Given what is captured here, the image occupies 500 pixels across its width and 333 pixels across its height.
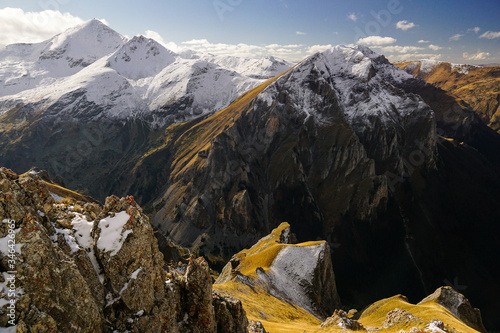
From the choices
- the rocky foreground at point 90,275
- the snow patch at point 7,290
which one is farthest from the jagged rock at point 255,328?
the snow patch at point 7,290

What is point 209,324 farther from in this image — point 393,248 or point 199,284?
point 393,248

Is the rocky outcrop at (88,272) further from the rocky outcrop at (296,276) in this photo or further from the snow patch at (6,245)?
the rocky outcrop at (296,276)

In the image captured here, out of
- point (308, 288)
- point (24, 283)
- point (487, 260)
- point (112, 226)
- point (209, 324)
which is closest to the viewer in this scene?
point (24, 283)

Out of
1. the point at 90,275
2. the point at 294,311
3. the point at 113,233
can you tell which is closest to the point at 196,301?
the point at 90,275

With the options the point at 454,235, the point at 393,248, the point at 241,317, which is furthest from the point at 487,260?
the point at 241,317

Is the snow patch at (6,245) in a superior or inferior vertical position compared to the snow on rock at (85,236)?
superior

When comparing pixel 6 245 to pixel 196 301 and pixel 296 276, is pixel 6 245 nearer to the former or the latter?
pixel 196 301

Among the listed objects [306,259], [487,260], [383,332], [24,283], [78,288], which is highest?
[24,283]
